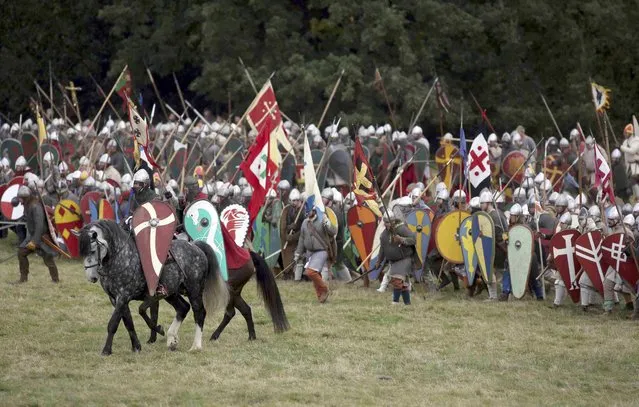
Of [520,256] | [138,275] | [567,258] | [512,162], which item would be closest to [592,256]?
[567,258]

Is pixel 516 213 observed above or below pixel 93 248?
above

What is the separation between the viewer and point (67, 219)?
2142 centimetres

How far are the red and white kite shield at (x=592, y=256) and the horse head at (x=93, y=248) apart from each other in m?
5.82

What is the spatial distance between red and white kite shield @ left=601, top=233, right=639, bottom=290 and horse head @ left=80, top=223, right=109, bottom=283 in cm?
589

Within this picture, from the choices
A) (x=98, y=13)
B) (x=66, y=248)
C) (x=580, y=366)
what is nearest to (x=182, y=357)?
(x=580, y=366)

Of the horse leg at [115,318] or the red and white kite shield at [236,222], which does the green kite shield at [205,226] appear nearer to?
the red and white kite shield at [236,222]

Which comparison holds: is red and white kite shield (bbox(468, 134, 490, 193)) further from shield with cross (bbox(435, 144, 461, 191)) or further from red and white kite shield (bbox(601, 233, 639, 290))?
red and white kite shield (bbox(601, 233, 639, 290))

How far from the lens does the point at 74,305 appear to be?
17969 mm

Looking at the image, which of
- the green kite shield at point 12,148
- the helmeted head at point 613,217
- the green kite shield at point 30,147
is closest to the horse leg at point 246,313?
the helmeted head at point 613,217

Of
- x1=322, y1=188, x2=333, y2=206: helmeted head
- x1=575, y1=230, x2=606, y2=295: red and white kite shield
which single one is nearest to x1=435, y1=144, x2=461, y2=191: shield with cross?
x1=322, y1=188, x2=333, y2=206: helmeted head

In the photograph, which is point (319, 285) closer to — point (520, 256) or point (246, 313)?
point (520, 256)

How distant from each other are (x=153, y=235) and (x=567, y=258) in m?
5.39

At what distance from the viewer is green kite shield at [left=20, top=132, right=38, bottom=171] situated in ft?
87.1

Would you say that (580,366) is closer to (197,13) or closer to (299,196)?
(299,196)
